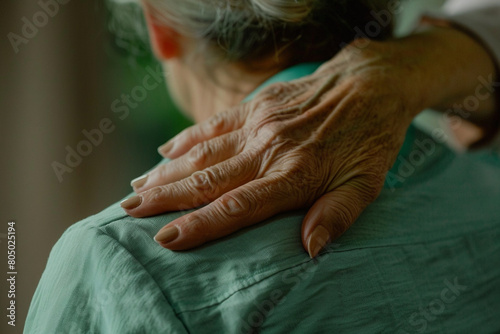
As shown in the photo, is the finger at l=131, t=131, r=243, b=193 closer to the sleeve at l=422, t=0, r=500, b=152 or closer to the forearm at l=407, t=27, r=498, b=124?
the forearm at l=407, t=27, r=498, b=124

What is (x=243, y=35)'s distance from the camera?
65 centimetres

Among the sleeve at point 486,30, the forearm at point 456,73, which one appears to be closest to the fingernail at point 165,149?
the forearm at point 456,73

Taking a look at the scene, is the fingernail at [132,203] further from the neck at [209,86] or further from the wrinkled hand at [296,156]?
the neck at [209,86]

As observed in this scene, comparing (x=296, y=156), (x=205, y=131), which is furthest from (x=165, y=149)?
(x=296, y=156)

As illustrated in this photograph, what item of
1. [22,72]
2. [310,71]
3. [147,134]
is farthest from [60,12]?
[310,71]

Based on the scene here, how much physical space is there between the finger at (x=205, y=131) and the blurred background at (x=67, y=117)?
0.22 metres

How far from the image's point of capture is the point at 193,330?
1.23 feet

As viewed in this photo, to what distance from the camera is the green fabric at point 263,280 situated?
39 cm

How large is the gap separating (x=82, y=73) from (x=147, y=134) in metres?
0.19

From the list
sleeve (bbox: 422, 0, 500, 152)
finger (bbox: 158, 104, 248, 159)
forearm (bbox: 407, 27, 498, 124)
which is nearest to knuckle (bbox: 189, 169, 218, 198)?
finger (bbox: 158, 104, 248, 159)

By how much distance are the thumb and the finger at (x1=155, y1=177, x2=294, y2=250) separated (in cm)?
Answer: 3

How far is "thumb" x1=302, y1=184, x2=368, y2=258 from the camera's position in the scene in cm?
46

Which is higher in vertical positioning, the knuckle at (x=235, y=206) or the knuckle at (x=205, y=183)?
the knuckle at (x=205, y=183)

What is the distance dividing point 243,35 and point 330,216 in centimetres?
31
